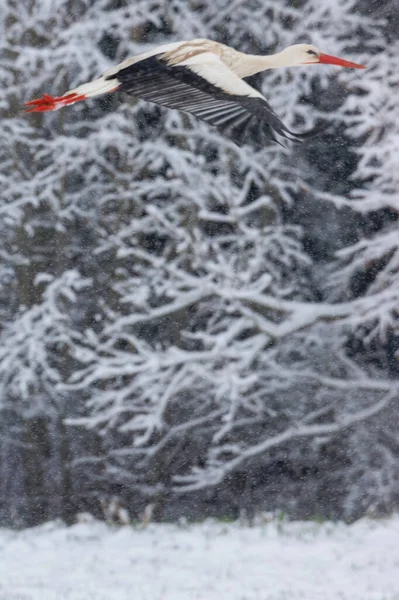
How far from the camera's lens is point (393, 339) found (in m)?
7.67

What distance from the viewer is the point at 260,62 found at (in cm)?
230

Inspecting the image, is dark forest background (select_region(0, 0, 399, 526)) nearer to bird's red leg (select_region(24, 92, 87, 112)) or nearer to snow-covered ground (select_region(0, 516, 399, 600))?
snow-covered ground (select_region(0, 516, 399, 600))

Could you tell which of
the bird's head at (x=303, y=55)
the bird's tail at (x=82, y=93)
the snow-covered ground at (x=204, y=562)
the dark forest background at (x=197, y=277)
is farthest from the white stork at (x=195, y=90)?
the dark forest background at (x=197, y=277)

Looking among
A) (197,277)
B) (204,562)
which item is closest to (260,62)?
(204,562)

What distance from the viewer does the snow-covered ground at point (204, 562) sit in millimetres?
5562

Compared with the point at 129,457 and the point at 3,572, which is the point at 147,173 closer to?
the point at 129,457

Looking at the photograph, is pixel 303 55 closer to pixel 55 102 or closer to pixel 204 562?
pixel 55 102

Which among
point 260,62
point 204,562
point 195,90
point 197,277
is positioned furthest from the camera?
point 197,277

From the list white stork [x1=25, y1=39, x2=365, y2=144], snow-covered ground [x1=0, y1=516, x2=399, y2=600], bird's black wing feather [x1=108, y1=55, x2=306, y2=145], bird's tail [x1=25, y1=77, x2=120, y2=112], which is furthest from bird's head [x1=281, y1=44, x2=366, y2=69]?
snow-covered ground [x1=0, y1=516, x2=399, y2=600]

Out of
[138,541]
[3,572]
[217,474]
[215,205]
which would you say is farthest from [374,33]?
[3,572]

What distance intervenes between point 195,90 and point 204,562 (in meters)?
4.80

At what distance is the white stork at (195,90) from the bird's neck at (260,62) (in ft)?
0.41

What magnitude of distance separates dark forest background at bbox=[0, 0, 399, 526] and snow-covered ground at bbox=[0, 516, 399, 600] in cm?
42

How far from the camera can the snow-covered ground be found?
5.56m
